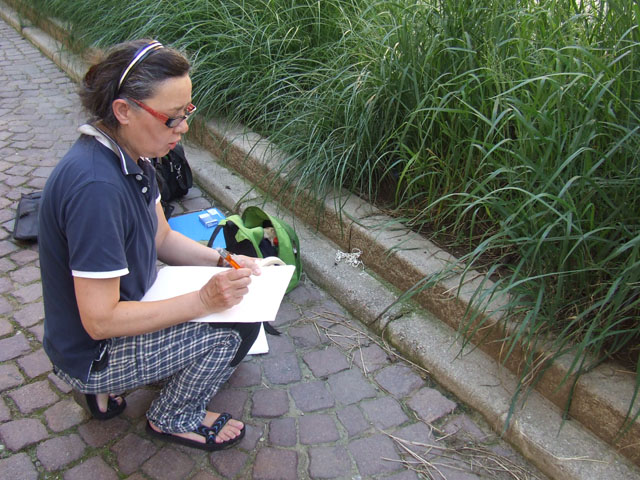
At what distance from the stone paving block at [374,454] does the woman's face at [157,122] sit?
50.3 inches

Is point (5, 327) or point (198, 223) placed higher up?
point (198, 223)

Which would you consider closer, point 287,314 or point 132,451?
point 132,451

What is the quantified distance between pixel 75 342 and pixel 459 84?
2007mm

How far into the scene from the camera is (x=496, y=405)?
7.69 ft

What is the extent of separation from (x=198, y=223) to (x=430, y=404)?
184cm

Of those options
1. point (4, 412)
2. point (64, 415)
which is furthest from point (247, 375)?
point (4, 412)

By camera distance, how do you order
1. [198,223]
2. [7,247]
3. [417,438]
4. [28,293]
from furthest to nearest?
[198,223]
[7,247]
[28,293]
[417,438]

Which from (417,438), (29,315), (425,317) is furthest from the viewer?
(29,315)

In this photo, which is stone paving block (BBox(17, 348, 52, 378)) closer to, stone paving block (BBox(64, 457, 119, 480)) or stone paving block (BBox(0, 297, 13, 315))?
stone paving block (BBox(0, 297, 13, 315))

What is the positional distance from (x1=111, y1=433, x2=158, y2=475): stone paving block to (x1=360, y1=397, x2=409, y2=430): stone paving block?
822mm

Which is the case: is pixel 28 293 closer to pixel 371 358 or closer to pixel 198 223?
pixel 198 223

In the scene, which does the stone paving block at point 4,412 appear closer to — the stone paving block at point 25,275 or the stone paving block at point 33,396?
the stone paving block at point 33,396

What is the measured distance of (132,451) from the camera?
2.24 m

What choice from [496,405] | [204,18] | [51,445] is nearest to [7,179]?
[204,18]
